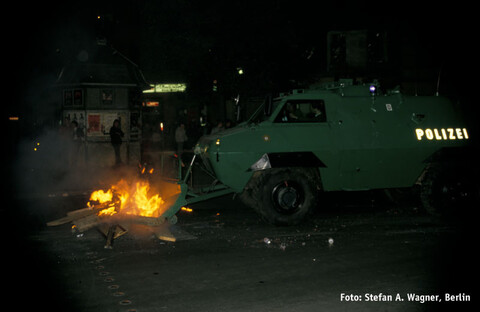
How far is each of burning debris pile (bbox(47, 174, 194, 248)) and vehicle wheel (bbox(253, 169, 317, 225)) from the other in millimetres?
1574

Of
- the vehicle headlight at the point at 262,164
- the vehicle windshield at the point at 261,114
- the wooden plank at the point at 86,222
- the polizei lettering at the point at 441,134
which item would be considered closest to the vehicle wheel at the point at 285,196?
the vehicle headlight at the point at 262,164

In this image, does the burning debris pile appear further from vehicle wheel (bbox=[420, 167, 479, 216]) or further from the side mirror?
vehicle wheel (bbox=[420, 167, 479, 216])

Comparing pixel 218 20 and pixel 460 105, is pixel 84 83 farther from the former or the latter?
pixel 460 105

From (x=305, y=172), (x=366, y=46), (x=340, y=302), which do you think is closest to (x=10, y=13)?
(x=366, y=46)

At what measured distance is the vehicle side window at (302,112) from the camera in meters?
9.50

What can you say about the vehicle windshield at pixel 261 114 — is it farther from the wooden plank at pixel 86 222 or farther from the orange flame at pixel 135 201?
the wooden plank at pixel 86 222

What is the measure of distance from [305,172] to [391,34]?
21.0m

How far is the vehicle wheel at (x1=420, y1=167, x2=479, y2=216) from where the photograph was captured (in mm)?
9773

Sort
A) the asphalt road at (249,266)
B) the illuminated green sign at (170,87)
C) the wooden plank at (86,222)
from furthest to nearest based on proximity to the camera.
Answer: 1. the illuminated green sign at (170,87)
2. the wooden plank at (86,222)
3. the asphalt road at (249,266)

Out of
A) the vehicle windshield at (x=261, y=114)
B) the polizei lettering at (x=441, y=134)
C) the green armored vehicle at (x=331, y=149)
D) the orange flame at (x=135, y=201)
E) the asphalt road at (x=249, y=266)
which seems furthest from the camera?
the polizei lettering at (x=441, y=134)

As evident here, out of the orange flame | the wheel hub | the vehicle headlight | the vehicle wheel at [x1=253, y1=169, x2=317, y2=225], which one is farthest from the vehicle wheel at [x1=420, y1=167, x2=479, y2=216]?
the orange flame

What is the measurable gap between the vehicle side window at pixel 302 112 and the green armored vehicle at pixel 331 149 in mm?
19

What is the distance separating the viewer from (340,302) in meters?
5.17

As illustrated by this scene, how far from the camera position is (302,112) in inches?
388
